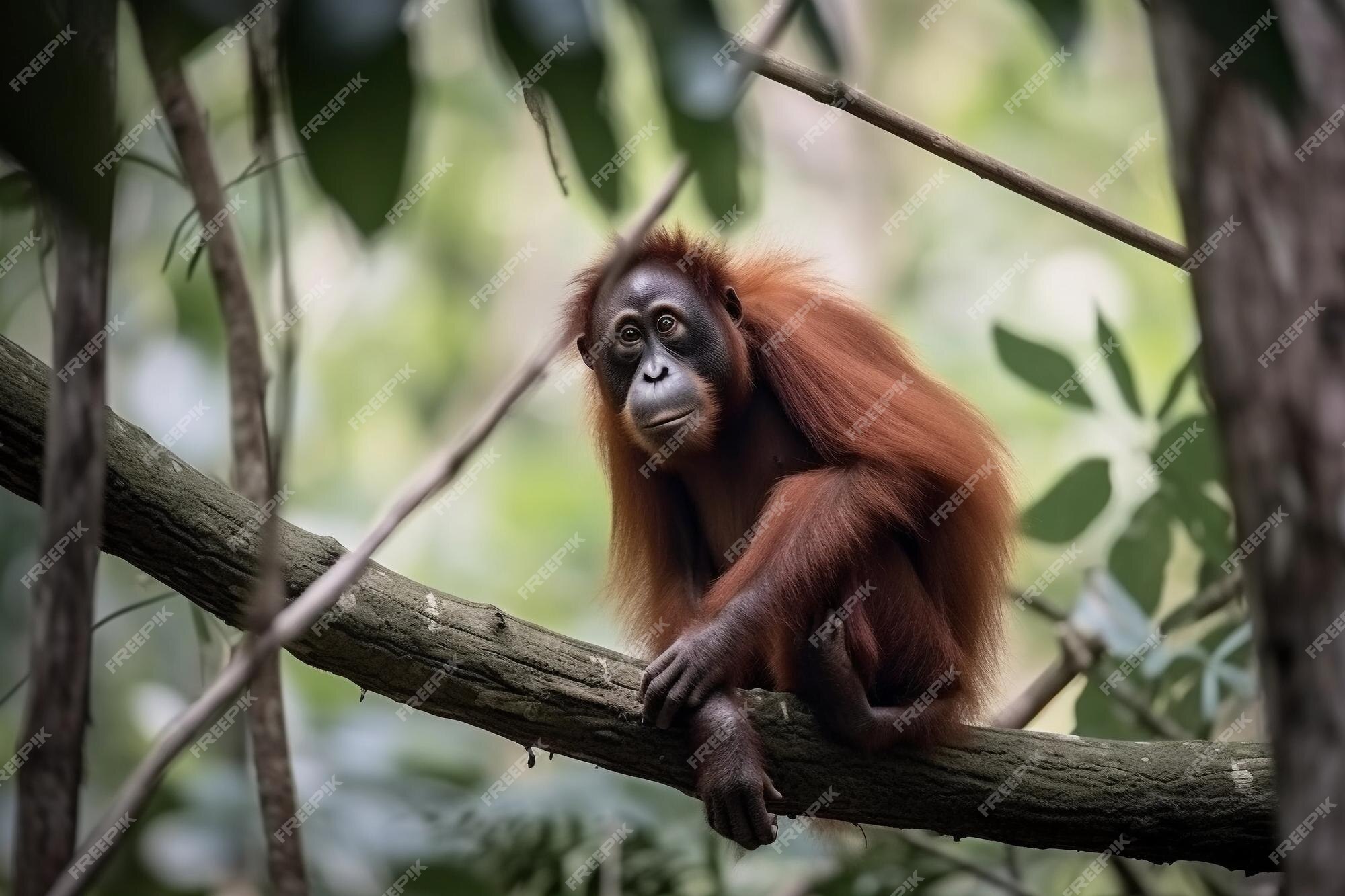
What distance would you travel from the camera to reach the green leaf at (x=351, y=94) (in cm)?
147

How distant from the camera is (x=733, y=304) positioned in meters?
5.46

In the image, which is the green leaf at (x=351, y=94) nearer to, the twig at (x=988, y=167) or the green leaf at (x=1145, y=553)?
the twig at (x=988, y=167)

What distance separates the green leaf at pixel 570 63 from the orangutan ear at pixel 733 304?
3862 millimetres

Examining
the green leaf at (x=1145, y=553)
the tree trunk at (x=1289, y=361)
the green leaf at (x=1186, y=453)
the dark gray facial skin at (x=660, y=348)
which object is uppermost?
the dark gray facial skin at (x=660, y=348)

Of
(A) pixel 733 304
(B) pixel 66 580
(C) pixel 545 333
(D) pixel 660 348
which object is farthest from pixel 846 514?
(C) pixel 545 333

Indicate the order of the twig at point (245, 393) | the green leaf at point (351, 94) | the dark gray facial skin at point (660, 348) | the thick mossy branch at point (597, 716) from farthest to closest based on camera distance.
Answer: the dark gray facial skin at point (660, 348) < the twig at point (245, 393) < the thick mossy branch at point (597, 716) < the green leaf at point (351, 94)

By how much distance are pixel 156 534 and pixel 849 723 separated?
2294 mm

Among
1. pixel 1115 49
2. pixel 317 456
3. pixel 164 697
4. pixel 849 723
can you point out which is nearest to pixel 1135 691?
pixel 849 723

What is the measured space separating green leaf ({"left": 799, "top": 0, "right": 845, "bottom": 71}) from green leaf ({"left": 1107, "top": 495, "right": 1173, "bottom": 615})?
439 cm

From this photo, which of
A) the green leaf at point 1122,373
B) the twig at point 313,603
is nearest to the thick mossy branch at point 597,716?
the twig at point 313,603

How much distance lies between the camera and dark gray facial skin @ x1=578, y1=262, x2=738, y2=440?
5.10 m

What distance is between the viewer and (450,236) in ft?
54.5

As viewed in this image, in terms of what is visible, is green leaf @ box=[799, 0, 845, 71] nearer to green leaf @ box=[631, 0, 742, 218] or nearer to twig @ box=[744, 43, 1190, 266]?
green leaf @ box=[631, 0, 742, 218]

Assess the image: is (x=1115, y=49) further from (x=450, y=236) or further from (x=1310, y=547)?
(x=1310, y=547)
